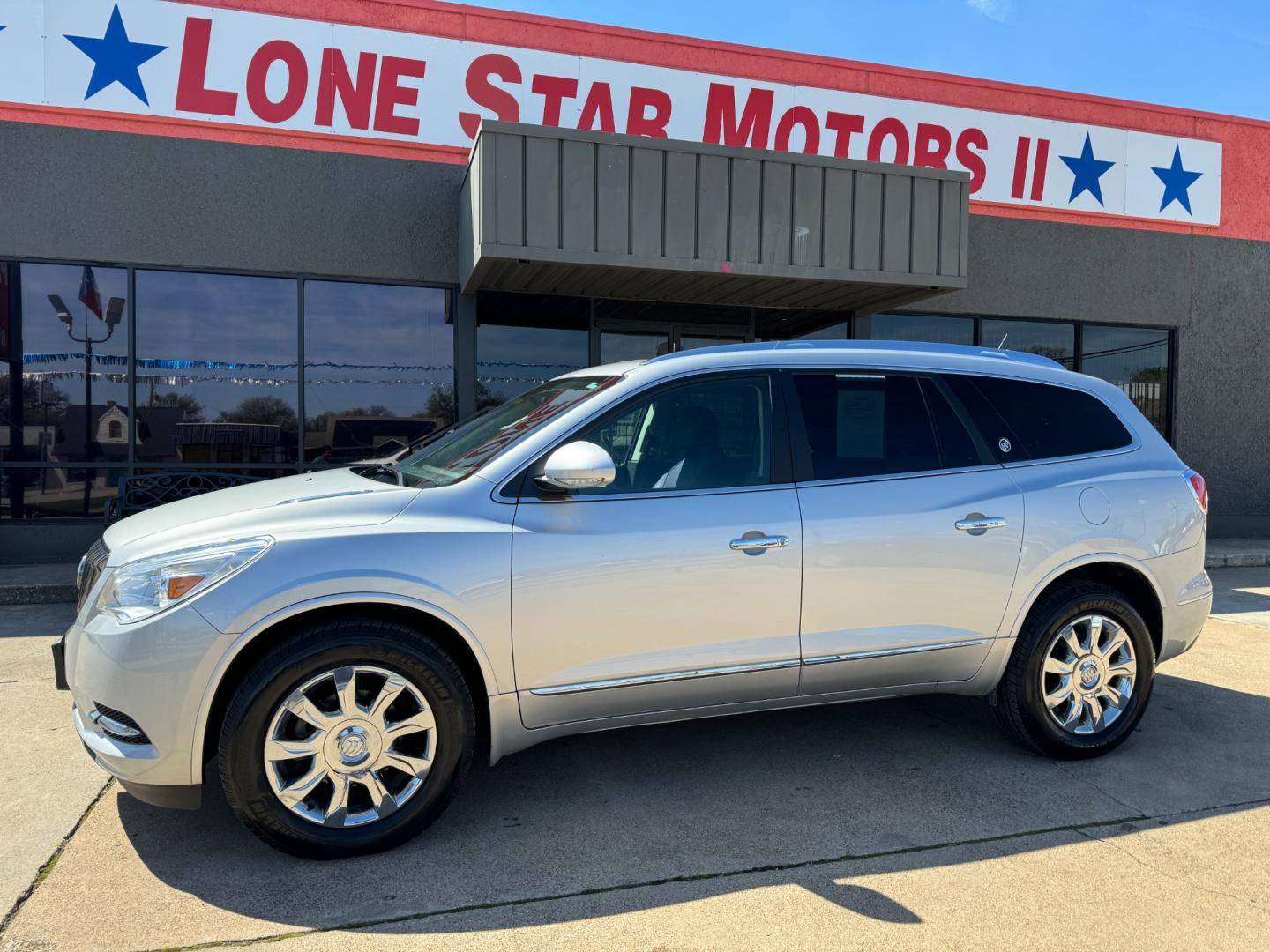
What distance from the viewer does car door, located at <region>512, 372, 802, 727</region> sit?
321cm

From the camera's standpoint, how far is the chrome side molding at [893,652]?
11.6 feet

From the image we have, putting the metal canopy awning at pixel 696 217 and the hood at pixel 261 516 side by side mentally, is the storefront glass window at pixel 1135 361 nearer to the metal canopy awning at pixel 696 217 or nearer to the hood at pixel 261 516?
the metal canopy awning at pixel 696 217

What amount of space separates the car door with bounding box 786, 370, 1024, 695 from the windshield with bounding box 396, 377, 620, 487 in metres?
0.96

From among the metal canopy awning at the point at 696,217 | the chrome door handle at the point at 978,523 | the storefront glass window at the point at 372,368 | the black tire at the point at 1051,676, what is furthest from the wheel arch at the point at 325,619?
the storefront glass window at the point at 372,368

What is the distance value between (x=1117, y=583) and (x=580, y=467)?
Result: 8.94 ft

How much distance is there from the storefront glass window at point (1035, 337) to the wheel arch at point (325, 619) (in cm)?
952

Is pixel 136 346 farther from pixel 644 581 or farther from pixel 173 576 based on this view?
pixel 644 581

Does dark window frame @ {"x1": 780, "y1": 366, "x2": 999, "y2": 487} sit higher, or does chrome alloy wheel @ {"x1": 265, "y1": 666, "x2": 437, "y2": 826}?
dark window frame @ {"x1": 780, "y1": 366, "x2": 999, "y2": 487}

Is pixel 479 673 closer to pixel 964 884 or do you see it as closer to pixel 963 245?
pixel 964 884

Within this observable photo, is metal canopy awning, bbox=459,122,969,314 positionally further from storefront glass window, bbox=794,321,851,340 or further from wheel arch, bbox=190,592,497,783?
wheel arch, bbox=190,592,497,783

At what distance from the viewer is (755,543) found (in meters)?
3.40

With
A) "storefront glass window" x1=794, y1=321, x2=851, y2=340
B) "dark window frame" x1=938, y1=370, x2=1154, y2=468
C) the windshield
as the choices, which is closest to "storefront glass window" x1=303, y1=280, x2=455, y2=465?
A: "storefront glass window" x1=794, y1=321, x2=851, y2=340

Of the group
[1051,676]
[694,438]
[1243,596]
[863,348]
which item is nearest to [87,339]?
[694,438]

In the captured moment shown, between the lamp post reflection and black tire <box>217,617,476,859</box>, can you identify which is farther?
the lamp post reflection
